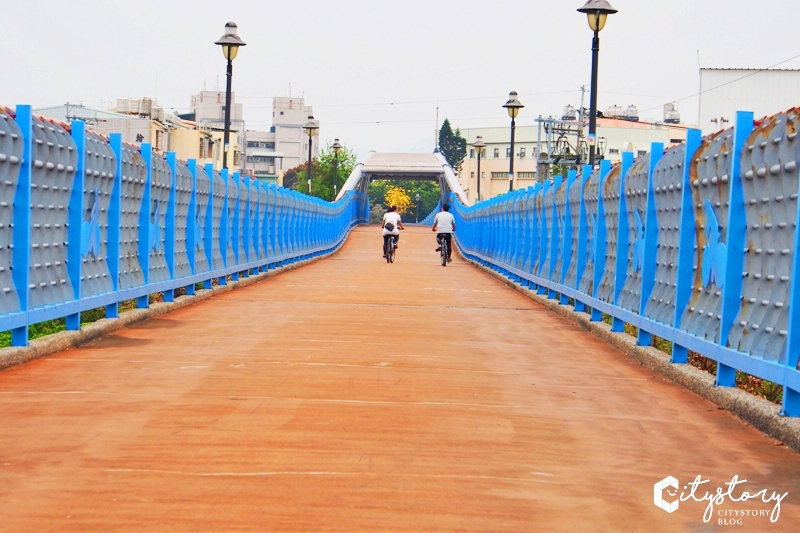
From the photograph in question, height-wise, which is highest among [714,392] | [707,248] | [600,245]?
[707,248]

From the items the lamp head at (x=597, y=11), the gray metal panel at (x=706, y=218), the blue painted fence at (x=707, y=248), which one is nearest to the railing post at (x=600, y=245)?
the blue painted fence at (x=707, y=248)

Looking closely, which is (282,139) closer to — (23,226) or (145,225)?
(145,225)

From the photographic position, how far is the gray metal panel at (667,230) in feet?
34.1

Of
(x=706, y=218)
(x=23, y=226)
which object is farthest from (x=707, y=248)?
(x=23, y=226)

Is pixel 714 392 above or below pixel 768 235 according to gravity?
below

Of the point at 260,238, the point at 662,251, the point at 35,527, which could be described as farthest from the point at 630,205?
the point at 260,238

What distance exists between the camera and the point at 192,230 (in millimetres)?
16562

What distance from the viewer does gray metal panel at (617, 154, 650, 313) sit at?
467 inches

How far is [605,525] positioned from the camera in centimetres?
495

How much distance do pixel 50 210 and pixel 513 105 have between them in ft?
80.4

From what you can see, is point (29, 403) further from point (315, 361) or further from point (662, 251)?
point (662, 251)

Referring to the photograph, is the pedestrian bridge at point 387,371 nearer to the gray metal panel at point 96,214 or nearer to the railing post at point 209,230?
the gray metal panel at point 96,214

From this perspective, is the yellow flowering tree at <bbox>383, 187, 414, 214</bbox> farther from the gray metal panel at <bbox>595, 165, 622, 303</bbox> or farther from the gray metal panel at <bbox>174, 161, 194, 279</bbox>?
the gray metal panel at <bbox>595, 165, 622, 303</bbox>

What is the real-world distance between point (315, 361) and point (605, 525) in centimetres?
517
